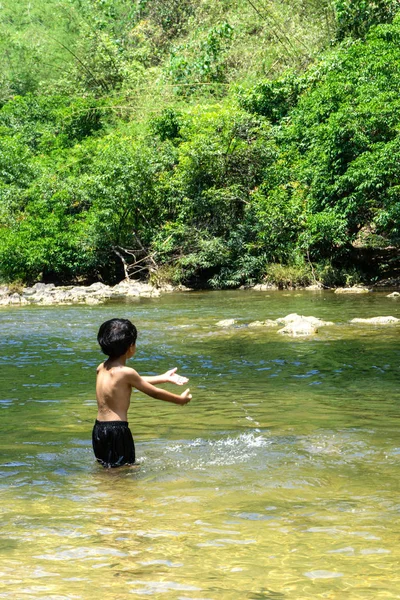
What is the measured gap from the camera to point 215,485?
5410 mm

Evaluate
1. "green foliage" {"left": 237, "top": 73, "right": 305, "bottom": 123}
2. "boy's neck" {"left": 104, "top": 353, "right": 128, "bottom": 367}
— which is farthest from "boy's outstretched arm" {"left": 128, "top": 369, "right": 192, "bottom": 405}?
"green foliage" {"left": 237, "top": 73, "right": 305, "bottom": 123}

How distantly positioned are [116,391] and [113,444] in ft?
1.36

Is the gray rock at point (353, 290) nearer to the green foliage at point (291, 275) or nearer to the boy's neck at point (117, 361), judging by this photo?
the green foliage at point (291, 275)

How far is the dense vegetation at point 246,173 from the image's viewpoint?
25.0 meters

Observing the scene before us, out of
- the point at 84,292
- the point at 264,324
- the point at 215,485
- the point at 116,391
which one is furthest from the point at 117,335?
the point at 84,292

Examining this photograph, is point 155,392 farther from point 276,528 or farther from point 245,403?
point 245,403

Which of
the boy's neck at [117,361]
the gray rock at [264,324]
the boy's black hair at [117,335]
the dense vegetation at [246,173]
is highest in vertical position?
the dense vegetation at [246,173]

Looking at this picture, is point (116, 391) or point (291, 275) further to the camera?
point (291, 275)

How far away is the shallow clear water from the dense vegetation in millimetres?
14367

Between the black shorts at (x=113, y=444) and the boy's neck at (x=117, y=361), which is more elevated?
the boy's neck at (x=117, y=361)

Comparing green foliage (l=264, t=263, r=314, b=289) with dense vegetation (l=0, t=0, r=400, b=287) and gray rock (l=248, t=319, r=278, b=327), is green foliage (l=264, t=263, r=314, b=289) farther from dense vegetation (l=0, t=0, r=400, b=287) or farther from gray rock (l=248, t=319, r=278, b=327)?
gray rock (l=248, t=319, r=278, b=327)

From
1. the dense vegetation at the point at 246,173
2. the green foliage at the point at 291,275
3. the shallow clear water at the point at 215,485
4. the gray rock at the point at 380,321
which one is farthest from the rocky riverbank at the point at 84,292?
the shallow clear water at the point at 215,485

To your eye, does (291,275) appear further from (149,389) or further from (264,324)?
(149,389)

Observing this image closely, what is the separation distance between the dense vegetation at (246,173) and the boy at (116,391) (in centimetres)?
1936
